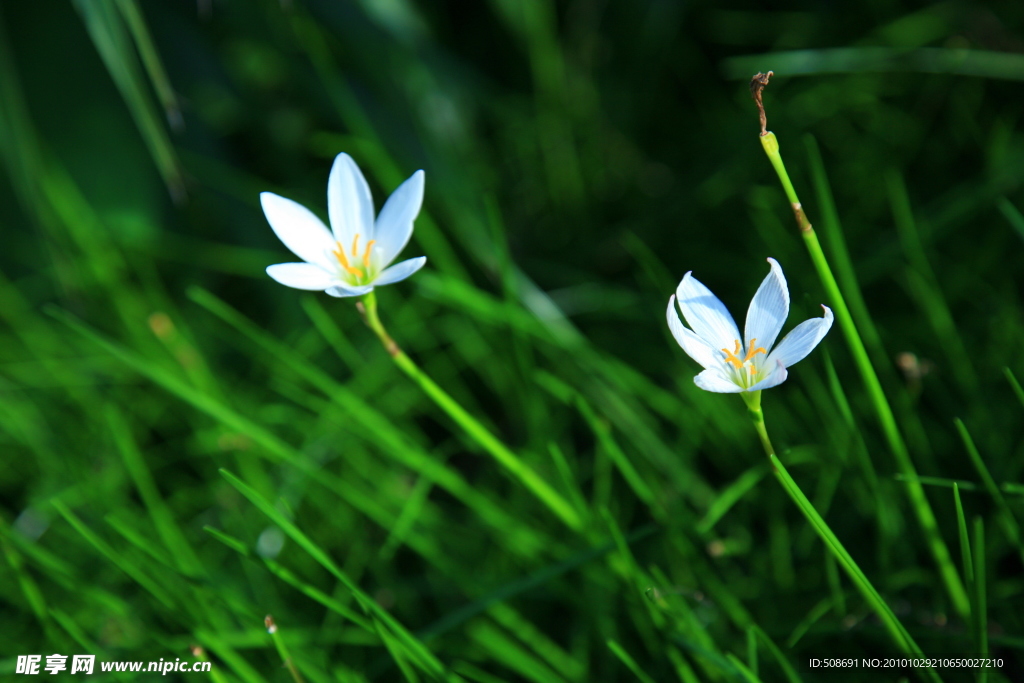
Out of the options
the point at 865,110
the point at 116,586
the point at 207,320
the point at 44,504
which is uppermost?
the point at 865,110

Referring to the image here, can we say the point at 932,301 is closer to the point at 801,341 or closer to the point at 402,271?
the point at 801,341

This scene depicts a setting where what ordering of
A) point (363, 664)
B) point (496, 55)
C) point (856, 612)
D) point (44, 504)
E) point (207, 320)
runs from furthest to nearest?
point (496, 55) < point (207, 320) < point (44, 504) < point (363, 664) < point (856, 612)

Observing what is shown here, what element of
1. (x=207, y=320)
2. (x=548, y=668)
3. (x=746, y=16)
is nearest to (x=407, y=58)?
(x=207, y=320)

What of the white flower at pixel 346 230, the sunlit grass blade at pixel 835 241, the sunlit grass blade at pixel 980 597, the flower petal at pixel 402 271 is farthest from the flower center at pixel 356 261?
the sunlit grass blade at pixel 980 597

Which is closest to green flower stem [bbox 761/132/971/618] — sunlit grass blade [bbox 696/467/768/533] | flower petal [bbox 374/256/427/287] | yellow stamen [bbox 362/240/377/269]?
sunlit grass blade [bbox 696/467/768/533]

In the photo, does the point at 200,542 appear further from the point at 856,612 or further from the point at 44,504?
the point at 856,612

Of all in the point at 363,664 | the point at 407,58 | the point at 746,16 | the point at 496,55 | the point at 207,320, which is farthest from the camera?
the point at 496,55

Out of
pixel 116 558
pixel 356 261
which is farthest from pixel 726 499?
pixel 116 558
